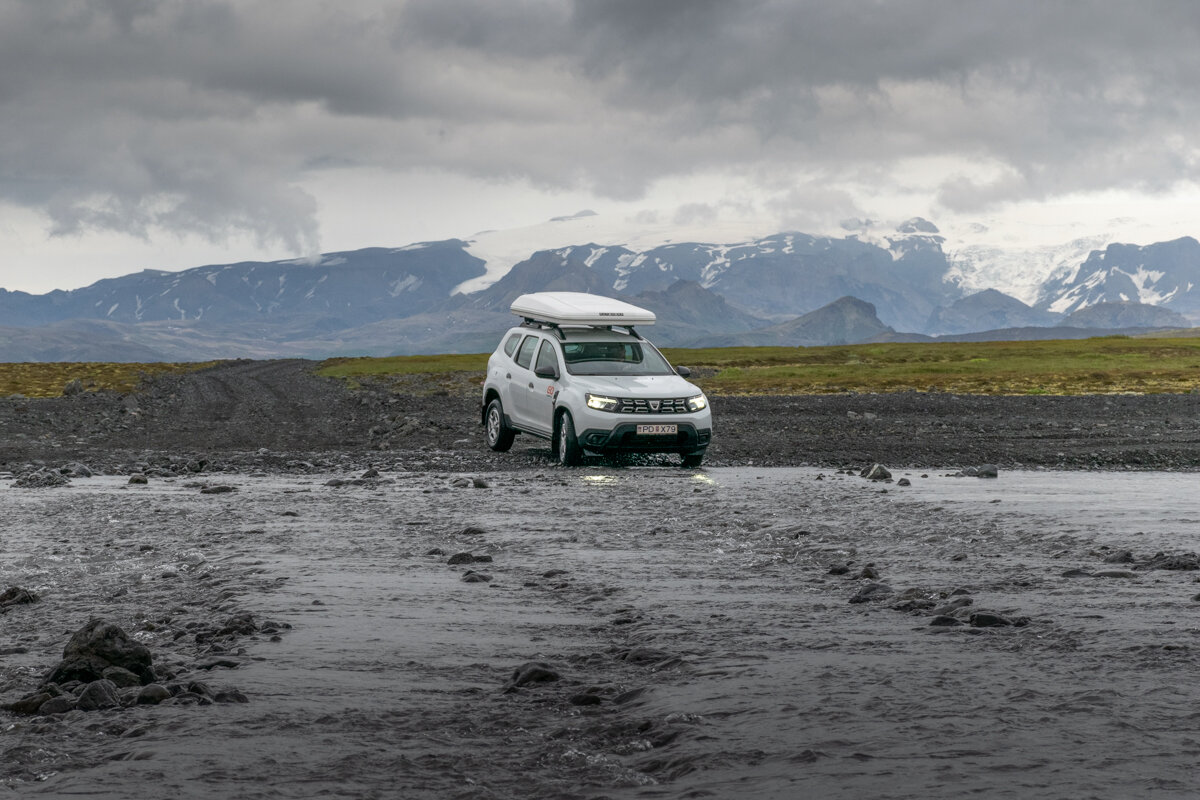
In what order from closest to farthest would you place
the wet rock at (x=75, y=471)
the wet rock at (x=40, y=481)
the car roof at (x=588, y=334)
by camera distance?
1. the wet rock at (x=40, y=481)
2. the wet rock at (x=75, y=471)
3. the car roof at (x=588, y=334)

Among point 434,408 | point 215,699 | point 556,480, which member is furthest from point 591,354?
point 434,408

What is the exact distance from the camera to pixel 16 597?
7633 mm

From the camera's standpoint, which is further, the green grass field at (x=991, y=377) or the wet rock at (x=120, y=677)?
the green grass field at (x=991, y=377)

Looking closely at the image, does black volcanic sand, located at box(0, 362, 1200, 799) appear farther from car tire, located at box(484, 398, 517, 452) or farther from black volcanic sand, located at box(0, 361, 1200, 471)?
car tire, located at box(484, 398, 517, 452)

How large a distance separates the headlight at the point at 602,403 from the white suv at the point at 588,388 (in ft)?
0.05

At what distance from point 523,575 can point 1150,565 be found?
4.47 meters

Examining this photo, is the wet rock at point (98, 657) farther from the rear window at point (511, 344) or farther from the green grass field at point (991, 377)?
the green grass field at point (991, 377)

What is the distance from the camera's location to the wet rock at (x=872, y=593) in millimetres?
7520

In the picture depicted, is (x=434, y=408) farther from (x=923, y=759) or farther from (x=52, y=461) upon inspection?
(x=923, y=759)

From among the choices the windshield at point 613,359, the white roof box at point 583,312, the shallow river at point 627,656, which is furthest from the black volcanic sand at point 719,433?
the shallow river at point 627,656

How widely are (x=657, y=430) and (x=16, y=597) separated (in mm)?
→ 11513

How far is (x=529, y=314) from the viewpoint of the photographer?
2116 centimetres

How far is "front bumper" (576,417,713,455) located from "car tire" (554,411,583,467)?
0.28m

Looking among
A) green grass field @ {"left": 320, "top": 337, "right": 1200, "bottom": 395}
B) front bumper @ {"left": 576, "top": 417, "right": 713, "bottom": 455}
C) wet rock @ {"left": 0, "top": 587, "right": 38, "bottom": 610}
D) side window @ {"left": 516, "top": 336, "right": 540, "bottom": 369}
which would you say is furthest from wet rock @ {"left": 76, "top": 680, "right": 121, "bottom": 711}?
green grass field @ {"left": 320, "top": 337, "right": 1200, "bottom": 395}
